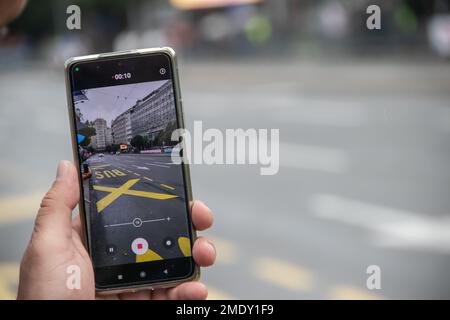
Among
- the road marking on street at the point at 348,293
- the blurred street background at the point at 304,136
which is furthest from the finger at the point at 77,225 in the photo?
the road marking on street at the point at 348,293

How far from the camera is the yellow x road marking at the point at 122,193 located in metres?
1.73

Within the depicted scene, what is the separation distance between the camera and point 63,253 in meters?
1.61

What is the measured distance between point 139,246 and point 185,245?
0.12m

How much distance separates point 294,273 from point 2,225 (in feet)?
9.60

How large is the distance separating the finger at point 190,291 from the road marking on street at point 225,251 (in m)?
3.64

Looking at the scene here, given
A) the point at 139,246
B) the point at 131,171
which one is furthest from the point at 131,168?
the point at 139,246

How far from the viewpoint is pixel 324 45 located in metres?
23.2

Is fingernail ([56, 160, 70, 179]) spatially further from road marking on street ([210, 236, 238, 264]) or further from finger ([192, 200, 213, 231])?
road marking on street ([210, 236, 238, 264])

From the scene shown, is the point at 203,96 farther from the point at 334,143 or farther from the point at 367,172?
the point at 367,172

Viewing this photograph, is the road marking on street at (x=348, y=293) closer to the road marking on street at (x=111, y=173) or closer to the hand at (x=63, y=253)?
the hand at (x=63, y=253)

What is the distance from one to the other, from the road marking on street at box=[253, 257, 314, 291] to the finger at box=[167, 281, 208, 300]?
10.2 feet

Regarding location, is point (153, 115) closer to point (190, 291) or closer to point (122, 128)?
point (122, 128)

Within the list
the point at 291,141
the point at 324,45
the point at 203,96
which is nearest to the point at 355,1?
the point at 324,45

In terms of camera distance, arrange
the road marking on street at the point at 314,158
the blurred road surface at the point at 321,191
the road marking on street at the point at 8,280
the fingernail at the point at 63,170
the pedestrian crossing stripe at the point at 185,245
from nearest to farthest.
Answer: the fingernail at the point at 63,170 → the pedestrian crossing stripe at the point at 185,245 → the road marking on street at the point at 8,280 → the blurred road surface at the point at 321,191 → the road marking on street at the point at 314,158
